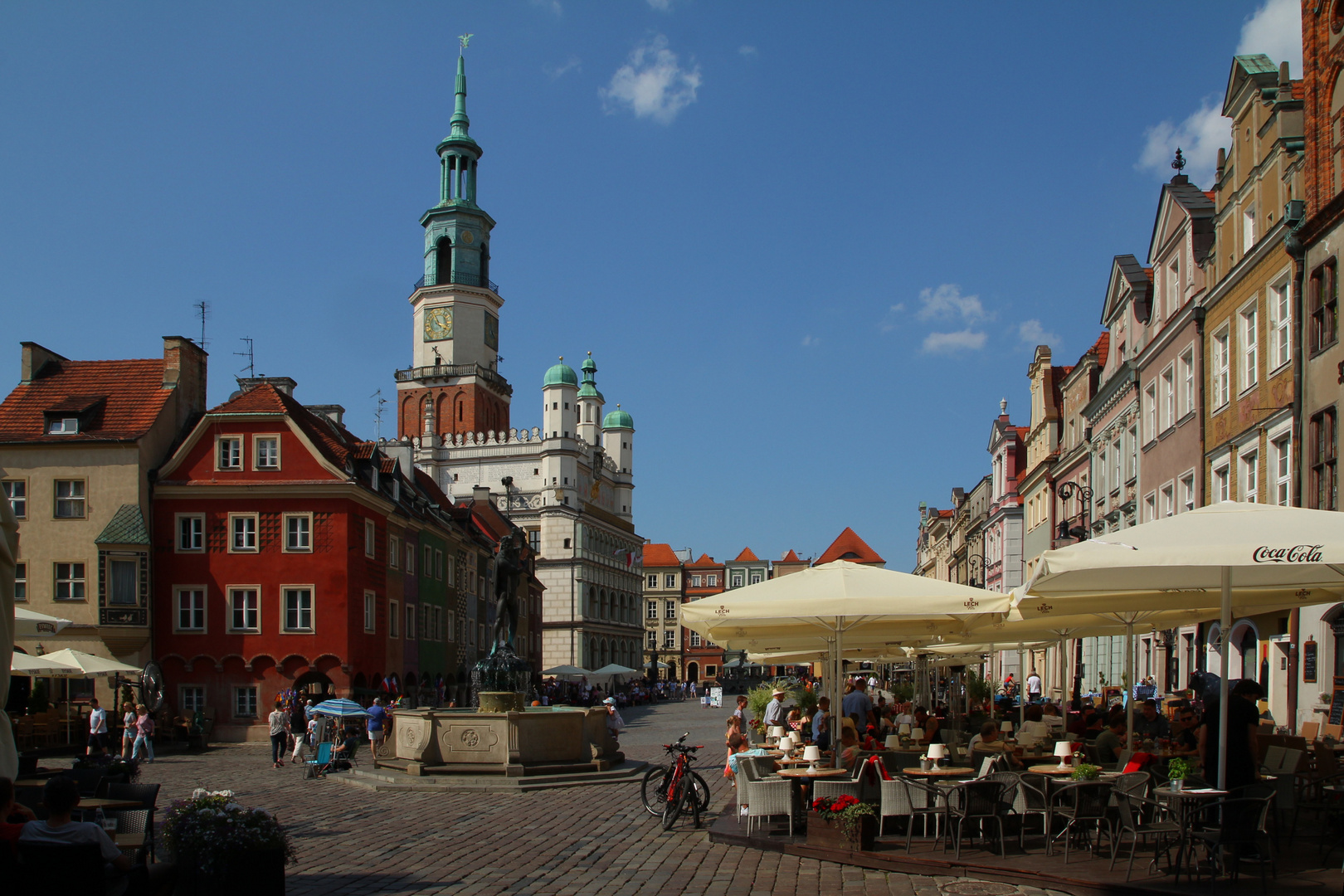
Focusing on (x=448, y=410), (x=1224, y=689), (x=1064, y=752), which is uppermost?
(x=448, y=410)

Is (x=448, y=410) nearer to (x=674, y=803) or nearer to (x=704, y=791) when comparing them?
(x=704, y=791)

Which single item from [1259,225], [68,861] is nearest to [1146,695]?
[1259,225]

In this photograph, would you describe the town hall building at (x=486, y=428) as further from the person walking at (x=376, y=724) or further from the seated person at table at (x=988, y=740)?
the seated person at table at (x=988, y=740)

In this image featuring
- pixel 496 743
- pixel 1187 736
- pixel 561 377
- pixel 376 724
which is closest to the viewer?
pixel 1187 736

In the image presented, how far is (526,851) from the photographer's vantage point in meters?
13.9

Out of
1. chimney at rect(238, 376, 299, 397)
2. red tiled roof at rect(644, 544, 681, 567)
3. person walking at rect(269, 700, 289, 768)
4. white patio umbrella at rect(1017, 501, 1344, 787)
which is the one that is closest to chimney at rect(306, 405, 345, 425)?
chimney at rect(238, 376, 299, 397)

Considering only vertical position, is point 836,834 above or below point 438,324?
below

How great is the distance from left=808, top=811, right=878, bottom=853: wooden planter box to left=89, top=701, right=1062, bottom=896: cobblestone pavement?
0.30 m

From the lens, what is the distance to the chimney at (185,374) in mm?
40625

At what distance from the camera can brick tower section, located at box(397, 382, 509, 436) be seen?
→ 104m

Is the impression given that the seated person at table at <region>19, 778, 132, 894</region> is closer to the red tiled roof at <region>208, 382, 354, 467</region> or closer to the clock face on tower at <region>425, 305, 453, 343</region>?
the red tiled roof at <region>208, 382, 354, 467</region>

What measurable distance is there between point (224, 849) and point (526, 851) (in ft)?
16.9

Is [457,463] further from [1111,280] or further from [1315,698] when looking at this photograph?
[1315,698]

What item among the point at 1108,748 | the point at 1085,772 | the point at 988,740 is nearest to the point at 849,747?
the point at 988,740
